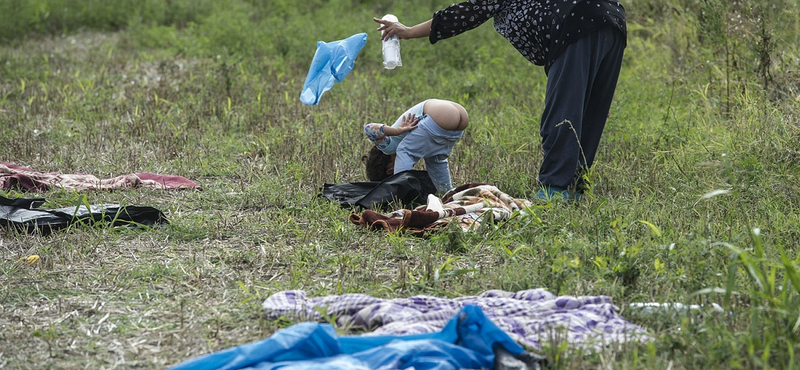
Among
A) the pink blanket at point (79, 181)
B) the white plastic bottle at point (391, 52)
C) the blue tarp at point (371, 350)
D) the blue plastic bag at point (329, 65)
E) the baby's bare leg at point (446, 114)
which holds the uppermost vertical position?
the white plastic bottle at point (391, 52)

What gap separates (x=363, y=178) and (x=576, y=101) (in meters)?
1.60

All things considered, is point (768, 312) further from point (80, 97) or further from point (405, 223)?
point (80, 97)

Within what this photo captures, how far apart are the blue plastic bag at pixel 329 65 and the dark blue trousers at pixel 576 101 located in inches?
50.7

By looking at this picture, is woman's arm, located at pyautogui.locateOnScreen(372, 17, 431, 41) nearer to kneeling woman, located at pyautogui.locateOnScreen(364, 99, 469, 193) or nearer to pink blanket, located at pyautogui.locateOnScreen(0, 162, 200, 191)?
kneeling woman, located at pyautogui.locateOnScreen(364, 99, 469, 193)

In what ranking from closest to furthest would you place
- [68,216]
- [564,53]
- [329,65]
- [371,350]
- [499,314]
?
[371,350]
[499,314]
[68,216]
[564,53]
[329,65]

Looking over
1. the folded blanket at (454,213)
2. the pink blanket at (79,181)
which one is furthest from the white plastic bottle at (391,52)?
the pink blanket at (79,181)

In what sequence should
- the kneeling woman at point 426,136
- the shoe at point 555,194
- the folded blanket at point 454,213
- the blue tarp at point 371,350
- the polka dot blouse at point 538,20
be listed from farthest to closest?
1. the kneeling woman at point 426,136
2. the shoe at point 555,194
3. the polka dot blouse at point 538,20
4. the folded blanket at point 454,213
5. the blue tarp at point 371,350

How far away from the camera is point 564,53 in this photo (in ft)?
15.0

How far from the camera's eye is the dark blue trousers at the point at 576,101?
4.57m

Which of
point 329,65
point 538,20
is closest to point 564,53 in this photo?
point 538,20

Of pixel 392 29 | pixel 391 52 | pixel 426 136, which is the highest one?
pixel 392 29

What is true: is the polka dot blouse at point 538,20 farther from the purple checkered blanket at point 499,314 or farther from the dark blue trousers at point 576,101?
the purple checkered blanket at point 499,314

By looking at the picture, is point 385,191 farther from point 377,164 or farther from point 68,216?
point 68,216

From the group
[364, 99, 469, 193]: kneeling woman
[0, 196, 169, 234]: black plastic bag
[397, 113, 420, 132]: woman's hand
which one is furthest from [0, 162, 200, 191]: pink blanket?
[397, 113, 420, 132]: woman's hand
